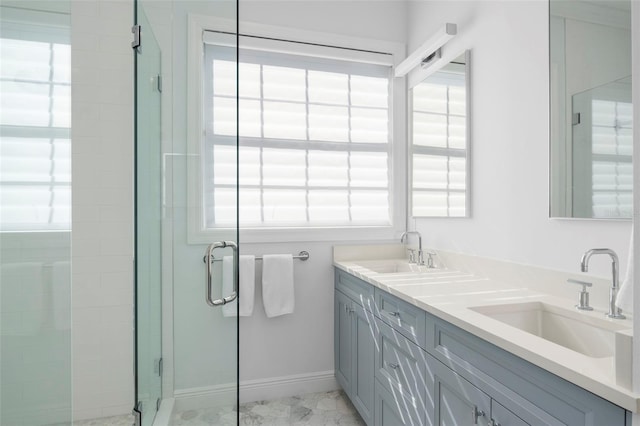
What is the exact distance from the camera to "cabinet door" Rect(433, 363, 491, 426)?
105 cm

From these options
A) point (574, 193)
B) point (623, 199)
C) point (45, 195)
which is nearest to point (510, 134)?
point (574, 193)

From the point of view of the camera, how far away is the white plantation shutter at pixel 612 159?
120 centimetres

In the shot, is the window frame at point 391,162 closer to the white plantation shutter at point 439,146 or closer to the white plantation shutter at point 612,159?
the white plantation shutter at point 439,146

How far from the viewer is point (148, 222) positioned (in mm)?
1310

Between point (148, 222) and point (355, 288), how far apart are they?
4.06 ft

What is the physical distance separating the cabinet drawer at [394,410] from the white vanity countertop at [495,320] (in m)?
0.43

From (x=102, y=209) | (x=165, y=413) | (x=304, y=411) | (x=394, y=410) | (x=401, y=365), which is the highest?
(x=102, y=209)

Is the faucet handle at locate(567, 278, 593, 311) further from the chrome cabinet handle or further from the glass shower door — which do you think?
the glass shower door

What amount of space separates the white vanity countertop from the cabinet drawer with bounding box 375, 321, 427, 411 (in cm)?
20

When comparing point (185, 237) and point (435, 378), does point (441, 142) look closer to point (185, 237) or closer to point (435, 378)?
point (435, 378)

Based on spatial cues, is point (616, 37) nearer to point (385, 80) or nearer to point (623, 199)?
point (623, 199)

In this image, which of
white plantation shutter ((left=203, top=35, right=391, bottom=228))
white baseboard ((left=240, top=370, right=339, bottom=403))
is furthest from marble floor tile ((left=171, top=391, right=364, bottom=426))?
white plantation shutter ((left=203, top=35, right=391, bottom=228))

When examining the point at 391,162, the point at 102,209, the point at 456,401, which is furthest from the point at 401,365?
the point at 102,209

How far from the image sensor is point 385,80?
2.66 m
